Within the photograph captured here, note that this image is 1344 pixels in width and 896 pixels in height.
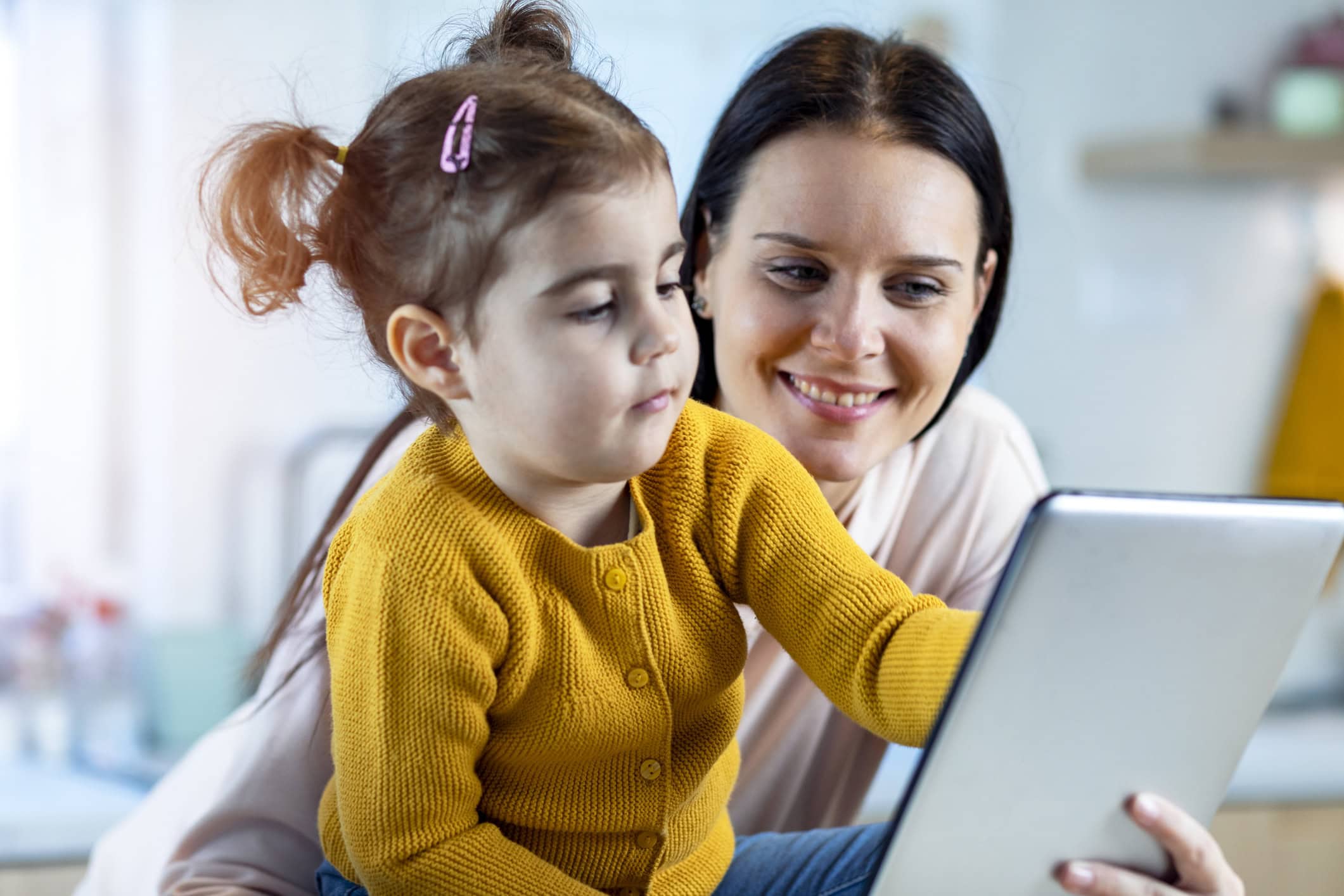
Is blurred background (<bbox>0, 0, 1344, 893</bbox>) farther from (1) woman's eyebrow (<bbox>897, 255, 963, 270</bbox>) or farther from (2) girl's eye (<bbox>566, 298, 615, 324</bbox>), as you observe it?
(2) girl's eye (<bbox>566, 298, 615, 324</bbox>)

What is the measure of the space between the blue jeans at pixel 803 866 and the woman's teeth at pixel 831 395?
1.12 ft

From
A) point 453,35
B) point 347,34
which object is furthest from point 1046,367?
point 453,35

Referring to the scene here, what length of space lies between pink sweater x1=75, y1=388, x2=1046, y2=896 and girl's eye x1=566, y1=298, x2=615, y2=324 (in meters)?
0.51

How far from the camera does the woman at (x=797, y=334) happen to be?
1029mm

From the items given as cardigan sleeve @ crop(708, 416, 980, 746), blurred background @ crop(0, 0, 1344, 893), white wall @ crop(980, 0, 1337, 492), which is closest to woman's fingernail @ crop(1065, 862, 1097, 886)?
cardigan sleeve @ crop(708, 416, 980, 746)

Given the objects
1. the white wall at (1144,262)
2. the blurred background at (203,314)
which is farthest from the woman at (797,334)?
the white wall at (1144,262)

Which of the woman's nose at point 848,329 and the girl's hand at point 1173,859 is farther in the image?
the woman's nose at point 848,329

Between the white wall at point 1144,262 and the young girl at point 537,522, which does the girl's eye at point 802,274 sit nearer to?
the young girl at point 537,522

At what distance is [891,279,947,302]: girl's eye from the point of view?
1065mm

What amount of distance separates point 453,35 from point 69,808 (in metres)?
1.64

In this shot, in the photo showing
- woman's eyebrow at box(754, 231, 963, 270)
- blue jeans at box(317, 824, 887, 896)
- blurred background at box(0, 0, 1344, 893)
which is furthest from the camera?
blurred background at box(0, 0, 1344, 893)

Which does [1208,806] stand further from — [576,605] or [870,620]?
[576,605]

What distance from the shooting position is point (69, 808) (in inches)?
79.2

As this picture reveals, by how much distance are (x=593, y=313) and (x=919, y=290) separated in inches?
18.7
